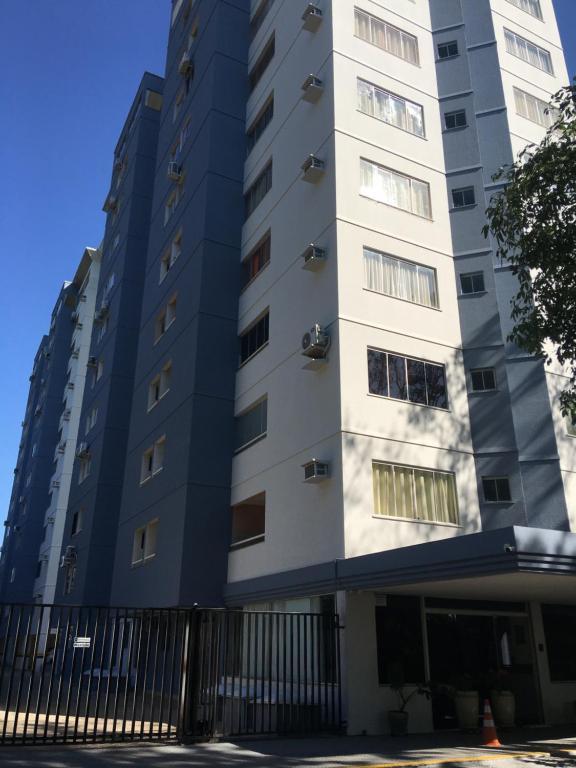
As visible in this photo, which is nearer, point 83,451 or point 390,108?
point 390,108

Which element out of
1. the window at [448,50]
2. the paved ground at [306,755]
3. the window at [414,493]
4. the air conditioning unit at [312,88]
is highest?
the window at [448,50]

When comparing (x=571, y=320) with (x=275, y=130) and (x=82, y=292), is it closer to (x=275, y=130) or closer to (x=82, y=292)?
(x=275, y=130)

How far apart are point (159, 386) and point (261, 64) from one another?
13.2 meters

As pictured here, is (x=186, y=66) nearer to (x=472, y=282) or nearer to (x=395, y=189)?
(x=395, y=189)

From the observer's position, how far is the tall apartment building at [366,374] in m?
15.5

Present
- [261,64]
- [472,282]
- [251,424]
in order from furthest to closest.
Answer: [261,64]
[251,424]
[472,282]

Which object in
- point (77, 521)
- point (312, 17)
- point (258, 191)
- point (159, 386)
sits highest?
point (312, 17)

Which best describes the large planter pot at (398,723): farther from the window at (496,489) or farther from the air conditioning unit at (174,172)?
the air conditioning unit at (174,172)

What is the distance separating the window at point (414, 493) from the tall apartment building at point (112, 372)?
19.1 m

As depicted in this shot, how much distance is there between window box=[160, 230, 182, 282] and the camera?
1079 inches

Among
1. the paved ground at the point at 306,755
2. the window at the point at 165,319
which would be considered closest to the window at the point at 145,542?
the window at the point at 165,319

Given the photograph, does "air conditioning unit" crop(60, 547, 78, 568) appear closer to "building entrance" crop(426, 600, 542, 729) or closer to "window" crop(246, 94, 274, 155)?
"window" crop(246, 94, 274, 155)

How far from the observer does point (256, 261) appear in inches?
921

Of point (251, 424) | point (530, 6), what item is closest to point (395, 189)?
point (251, 424)
